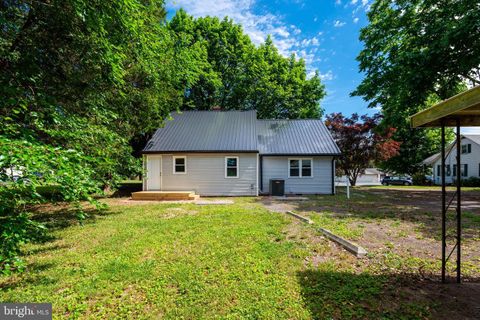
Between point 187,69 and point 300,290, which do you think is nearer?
point 300,290

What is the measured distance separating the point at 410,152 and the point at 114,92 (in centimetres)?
4030

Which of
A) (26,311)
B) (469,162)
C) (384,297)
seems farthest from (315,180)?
(469,162)

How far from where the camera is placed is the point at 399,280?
336 cm

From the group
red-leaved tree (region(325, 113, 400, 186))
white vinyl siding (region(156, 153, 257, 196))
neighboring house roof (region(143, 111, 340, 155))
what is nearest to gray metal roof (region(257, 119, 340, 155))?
neighboring house roof (region(143, 111, 340, 155))

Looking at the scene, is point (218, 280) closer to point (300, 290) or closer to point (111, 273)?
point (300, 290)

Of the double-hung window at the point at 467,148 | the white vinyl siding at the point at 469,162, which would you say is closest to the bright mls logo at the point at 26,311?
the white vinyl siding at the point at 469,162

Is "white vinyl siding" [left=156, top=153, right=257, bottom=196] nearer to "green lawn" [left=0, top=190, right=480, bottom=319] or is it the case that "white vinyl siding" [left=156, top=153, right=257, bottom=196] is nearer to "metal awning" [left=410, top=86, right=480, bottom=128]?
"green lawn" [left=0, top=190, right=480, bottom=319]

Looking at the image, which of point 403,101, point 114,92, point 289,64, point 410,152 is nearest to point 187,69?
point 114,92

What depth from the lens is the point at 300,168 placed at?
14172 mm

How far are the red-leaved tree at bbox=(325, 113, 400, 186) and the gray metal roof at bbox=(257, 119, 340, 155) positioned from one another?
5650 millimetres

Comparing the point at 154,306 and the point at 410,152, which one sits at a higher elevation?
the point at 410,152

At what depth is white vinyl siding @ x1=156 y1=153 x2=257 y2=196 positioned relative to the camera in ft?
44.4

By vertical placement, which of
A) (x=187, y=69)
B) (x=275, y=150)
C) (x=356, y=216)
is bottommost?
(x=356, y=216)

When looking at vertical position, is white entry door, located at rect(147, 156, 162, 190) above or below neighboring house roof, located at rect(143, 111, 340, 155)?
below
